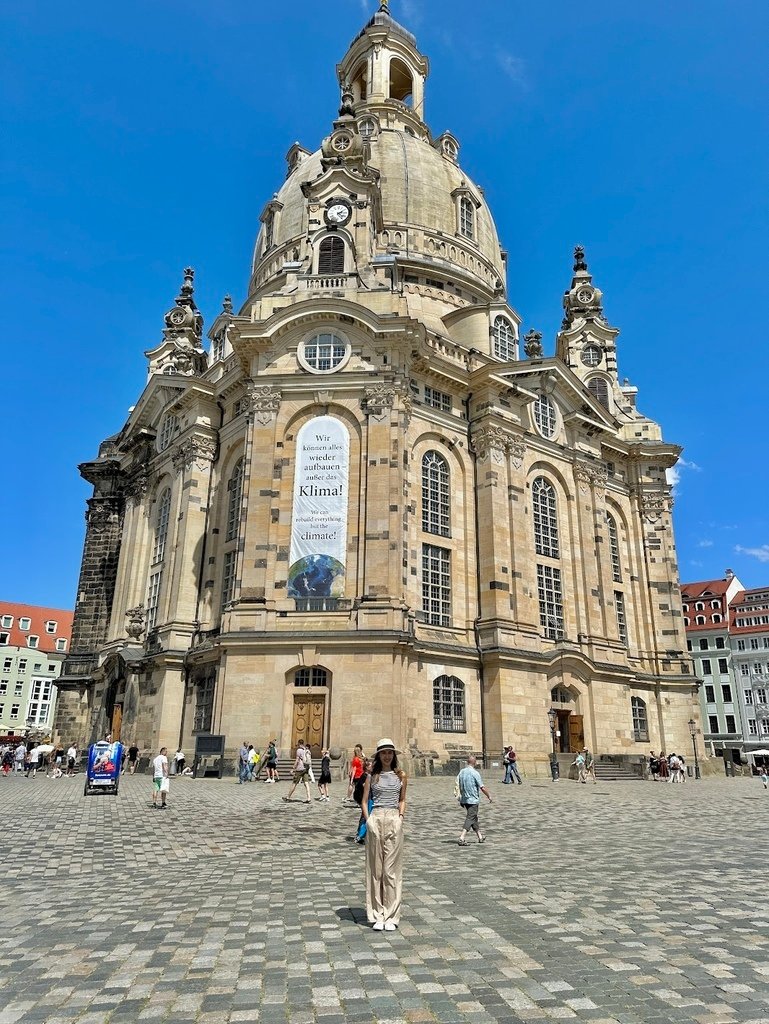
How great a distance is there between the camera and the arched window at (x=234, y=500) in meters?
40.4

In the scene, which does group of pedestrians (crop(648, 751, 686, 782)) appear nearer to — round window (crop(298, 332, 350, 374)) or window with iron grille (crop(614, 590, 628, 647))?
window with iron grille (crop(614, 590, 628, 647))

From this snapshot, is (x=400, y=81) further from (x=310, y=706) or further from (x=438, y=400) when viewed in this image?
(x=310, y=706)

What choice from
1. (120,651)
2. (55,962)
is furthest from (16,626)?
(55,962)

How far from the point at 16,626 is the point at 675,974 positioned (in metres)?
94.1

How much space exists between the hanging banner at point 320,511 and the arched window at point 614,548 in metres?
21.8

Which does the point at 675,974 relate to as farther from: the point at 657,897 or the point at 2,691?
the point at 2,691

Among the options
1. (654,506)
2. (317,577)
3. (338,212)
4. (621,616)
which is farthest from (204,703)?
(654,506)

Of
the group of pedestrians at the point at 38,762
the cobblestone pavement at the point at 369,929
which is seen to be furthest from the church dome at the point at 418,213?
the cobblestone pavement at the point at 369,929

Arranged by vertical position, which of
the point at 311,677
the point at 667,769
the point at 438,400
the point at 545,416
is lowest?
the point at 667,769

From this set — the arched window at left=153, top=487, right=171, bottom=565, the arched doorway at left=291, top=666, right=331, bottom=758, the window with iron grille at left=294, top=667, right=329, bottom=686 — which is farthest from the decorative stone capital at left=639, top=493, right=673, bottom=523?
the arched window at left=153, top=487, right=171, bottom=565

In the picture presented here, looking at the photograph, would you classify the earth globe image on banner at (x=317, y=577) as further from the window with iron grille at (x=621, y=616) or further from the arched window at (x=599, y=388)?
the arched window at (x=599, y=388)

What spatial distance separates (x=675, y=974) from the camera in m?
6.45

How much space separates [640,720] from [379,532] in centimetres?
2439

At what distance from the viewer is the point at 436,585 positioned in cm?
3838
